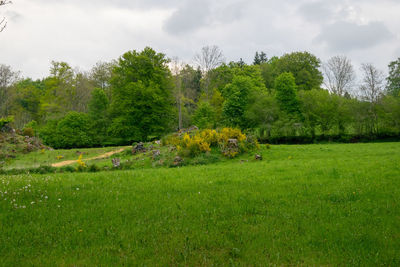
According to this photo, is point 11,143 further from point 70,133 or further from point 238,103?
point 238,103

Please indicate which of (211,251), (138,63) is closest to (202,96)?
(138,63)

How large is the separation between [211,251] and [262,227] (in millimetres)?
1250

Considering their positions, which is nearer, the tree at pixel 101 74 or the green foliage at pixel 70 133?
the green foliage at pixel 70 133

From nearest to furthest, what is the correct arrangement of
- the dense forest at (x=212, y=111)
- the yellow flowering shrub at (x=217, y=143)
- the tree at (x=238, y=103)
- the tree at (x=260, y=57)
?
the yellow flowering shrub at (x=217, y=143), the dense forest at (x=212, y=111), the tree at (x=238, y=103), the tree at (x=260, y=57)

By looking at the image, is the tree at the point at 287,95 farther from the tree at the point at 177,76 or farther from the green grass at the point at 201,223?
the green grass at the point at 201,223

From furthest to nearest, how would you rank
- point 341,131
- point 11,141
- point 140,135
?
point 140,135 < point 341,131 < point 11,141

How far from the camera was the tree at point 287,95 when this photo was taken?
36.8 metres

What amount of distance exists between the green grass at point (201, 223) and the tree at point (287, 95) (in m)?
30.6

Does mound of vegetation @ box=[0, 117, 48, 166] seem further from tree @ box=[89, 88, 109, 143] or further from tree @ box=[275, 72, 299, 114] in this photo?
tree @ box=[275, 72, 299, 114]

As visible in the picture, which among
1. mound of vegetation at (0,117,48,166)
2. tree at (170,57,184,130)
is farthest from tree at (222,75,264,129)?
mound of vegetation at (0,117,48,166)

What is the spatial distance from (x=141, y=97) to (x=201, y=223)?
32108 mm

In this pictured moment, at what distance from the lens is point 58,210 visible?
558 centimetres

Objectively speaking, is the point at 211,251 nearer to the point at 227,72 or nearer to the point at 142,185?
the point at 142,185

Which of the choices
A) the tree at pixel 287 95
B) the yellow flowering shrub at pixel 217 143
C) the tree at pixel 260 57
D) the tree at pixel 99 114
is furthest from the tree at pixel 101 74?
the tree at pixel 260 57
